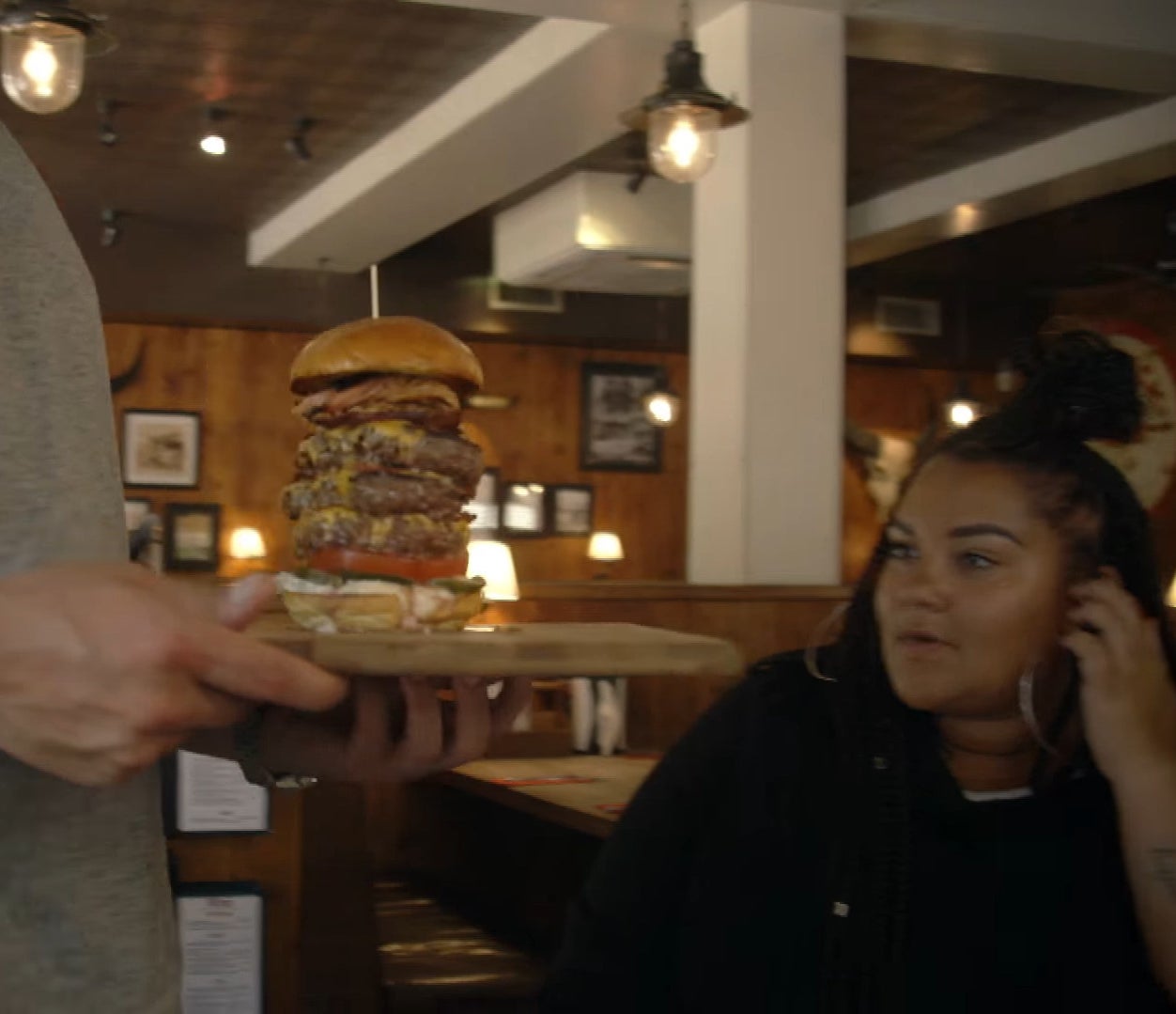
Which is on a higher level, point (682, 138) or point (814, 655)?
point (682, 138)

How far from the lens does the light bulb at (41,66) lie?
421 cm

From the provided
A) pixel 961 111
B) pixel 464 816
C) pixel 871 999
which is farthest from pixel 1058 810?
pixel 961 111

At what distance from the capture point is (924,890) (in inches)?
75.2

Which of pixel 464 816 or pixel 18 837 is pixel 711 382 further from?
pixel 18 837

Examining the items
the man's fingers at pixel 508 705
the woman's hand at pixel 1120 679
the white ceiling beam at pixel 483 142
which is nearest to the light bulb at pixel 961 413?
the woman's hand at pixel 1120 679

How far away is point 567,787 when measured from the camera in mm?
3791

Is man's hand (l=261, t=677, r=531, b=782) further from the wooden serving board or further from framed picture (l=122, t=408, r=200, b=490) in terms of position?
framed picture (l=122, t=408, r=200, b=490)

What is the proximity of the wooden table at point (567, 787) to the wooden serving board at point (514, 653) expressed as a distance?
1899mm

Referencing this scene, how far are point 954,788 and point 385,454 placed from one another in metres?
0.84

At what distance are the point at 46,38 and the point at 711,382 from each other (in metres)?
2.34

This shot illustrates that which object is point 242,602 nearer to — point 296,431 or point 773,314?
point 773,314

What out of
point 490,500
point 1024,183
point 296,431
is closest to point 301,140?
point 1024,183

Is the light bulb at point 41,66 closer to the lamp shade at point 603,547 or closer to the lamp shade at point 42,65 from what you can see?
the lamp shade at point 42,65

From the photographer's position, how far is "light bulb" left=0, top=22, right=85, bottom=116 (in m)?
4.21
